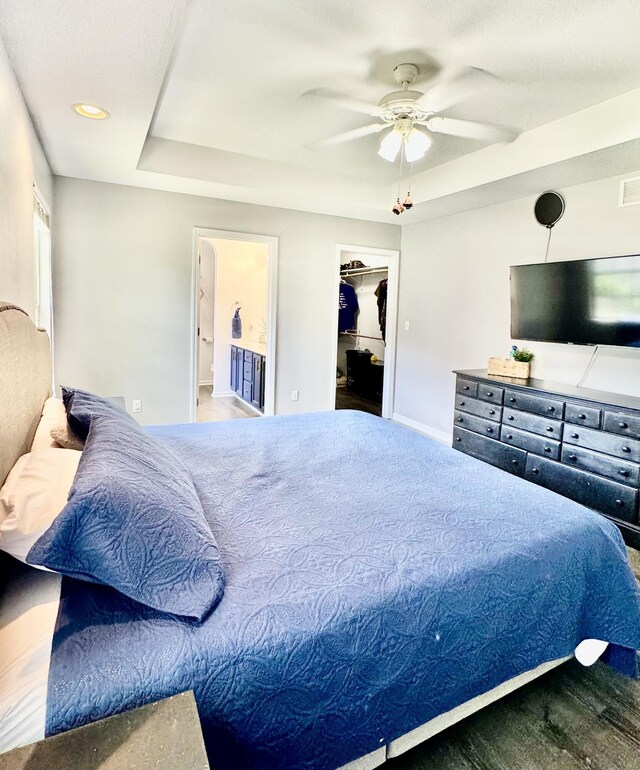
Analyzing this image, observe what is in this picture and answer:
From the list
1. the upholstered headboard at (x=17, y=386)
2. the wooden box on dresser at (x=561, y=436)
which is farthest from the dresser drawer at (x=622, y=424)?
the upholstered headboard at (x=17, y=386)

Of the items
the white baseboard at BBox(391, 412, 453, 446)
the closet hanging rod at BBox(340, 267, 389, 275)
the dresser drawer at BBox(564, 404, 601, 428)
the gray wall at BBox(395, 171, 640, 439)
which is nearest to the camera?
the dresser drawer at BBox(564, 404, 601, 428)

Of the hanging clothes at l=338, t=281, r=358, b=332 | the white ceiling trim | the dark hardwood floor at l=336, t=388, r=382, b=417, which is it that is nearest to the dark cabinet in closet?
the dark hardwood floor at l=336, t=388, r=382, b=417

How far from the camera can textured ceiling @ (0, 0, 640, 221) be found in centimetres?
196

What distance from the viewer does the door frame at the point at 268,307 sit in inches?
175

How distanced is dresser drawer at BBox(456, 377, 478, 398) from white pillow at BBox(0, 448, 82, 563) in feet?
10.3

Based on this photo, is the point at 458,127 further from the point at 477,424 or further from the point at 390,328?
the point at 390,328

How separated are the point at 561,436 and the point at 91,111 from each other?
3.55 meters

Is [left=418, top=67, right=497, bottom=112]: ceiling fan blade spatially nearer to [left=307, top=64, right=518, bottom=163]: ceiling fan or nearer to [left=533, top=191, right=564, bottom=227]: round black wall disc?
[left=307, top=64, right=518, bottom=163]: ceiling fan

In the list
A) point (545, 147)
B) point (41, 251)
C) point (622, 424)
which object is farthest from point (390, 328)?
point (41, 251)

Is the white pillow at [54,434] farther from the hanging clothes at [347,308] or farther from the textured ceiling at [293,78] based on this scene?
the hanging clothes at [347,308]

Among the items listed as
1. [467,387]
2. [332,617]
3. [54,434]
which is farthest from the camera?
[467,387]

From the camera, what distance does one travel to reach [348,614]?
1101mm

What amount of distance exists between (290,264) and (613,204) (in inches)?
116

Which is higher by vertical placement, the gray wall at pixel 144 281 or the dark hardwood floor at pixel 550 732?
the gray wall at pixel 144 281
